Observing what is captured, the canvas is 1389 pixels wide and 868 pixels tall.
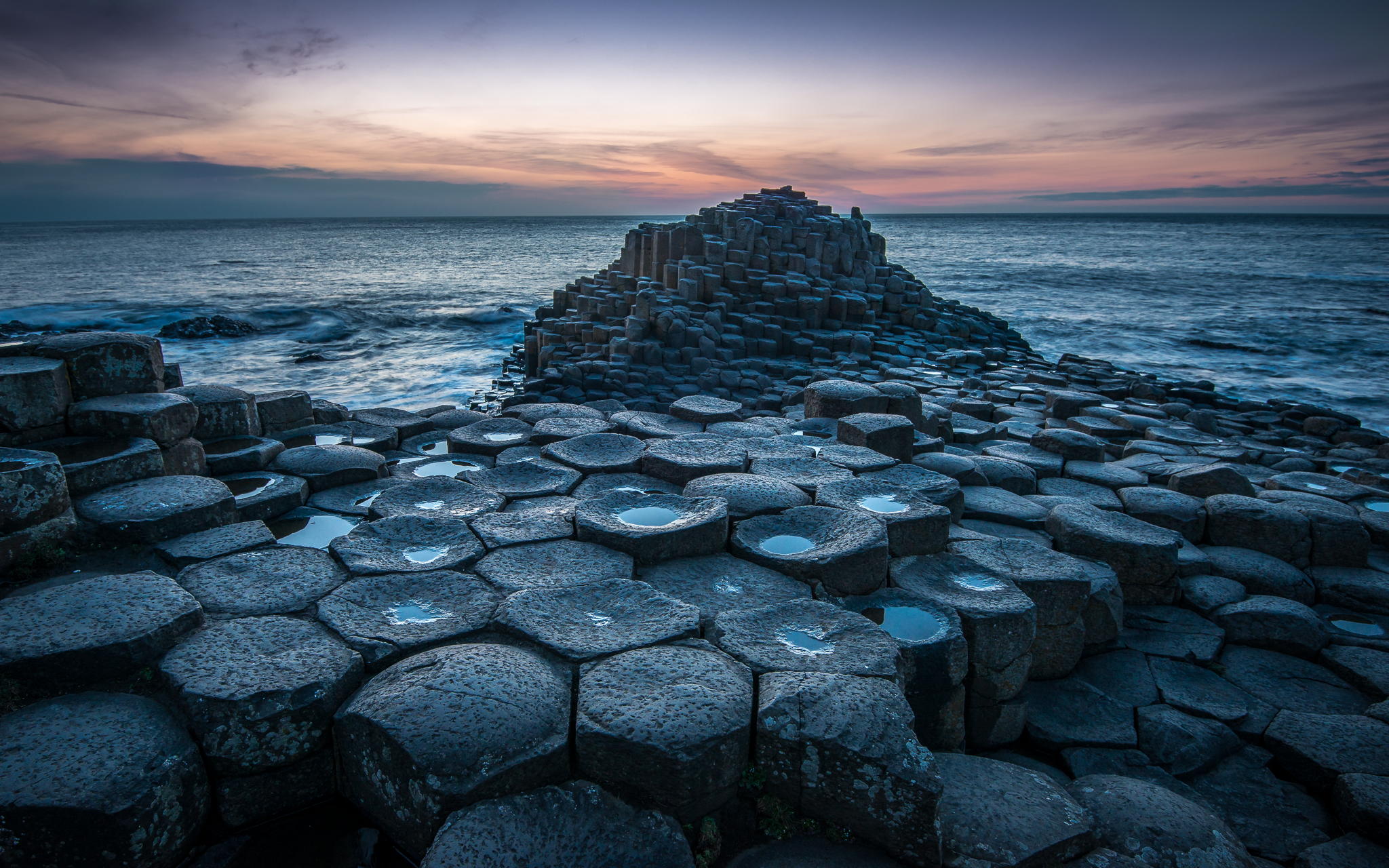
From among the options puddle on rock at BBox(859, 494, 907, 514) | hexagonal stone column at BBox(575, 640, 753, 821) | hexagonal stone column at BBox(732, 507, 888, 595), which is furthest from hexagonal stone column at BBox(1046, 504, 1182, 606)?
hexagonal stone column at BBox(575, 640, 753, 821)

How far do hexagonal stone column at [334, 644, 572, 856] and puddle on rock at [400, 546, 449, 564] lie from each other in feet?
3.42

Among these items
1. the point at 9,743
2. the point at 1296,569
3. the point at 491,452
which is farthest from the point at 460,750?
the point at 1296,569

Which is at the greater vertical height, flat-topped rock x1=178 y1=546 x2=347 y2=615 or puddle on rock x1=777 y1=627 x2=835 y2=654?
flat-topped rock x1=178 y1=546 x2=347 y2=615

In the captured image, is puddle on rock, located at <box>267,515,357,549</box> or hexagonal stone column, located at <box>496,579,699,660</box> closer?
hexagonal stone column, located at <box>496,579,699,660</box>

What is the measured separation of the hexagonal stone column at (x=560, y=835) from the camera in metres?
2.13

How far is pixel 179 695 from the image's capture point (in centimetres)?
254

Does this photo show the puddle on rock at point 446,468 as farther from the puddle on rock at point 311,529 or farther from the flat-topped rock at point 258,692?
the flat-topped rock at point 258,692

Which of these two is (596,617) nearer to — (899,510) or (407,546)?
(407,546)

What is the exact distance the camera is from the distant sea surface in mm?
18188

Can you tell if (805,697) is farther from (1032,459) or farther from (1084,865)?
(1032,459)

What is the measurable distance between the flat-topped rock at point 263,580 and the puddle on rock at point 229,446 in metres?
1.79

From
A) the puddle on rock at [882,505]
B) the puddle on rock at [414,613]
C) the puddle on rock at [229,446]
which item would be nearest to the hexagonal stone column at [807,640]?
the puddle on rock at [882,505]

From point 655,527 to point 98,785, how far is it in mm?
2478

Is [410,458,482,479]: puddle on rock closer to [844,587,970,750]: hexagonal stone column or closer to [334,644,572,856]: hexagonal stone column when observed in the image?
[334,644,572,856]: hexagonal stone column
